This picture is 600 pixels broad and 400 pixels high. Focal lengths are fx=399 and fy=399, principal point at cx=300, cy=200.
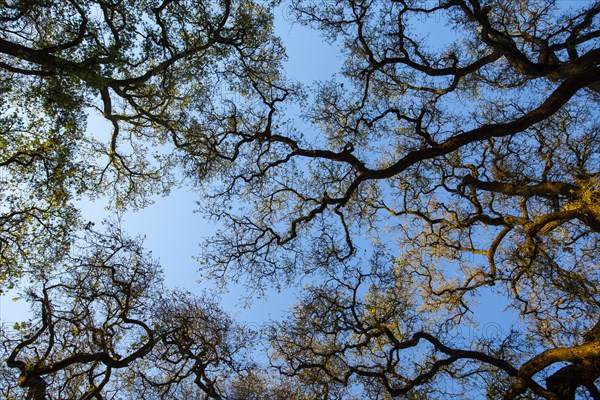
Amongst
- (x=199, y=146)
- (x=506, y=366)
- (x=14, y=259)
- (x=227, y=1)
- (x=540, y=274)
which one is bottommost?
(x=506, y=366)

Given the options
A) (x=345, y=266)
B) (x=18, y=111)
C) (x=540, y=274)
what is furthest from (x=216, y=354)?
(x=540, y=274)

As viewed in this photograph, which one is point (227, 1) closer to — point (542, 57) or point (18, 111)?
point (18, 111)

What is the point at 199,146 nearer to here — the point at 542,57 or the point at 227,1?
the point at 227,1

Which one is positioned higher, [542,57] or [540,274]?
[542,57]

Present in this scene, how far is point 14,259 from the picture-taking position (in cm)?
1254

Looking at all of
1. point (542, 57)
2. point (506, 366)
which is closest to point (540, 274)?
point (506, 366)

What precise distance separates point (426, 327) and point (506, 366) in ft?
11.3

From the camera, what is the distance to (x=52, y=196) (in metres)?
12.7

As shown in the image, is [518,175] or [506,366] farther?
[518,175]

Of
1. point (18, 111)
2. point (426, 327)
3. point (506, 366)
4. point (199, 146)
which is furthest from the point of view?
point (199, 146)

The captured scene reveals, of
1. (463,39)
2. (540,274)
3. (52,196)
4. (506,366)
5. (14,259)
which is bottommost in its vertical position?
(506,366)

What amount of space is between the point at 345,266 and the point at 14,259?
35.0ft

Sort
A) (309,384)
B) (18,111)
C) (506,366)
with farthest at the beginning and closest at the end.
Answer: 1. (309,384)
2. (18,111)
3. (506,366)

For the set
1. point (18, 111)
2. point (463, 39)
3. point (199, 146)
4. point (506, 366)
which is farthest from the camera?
point (463, 39)
